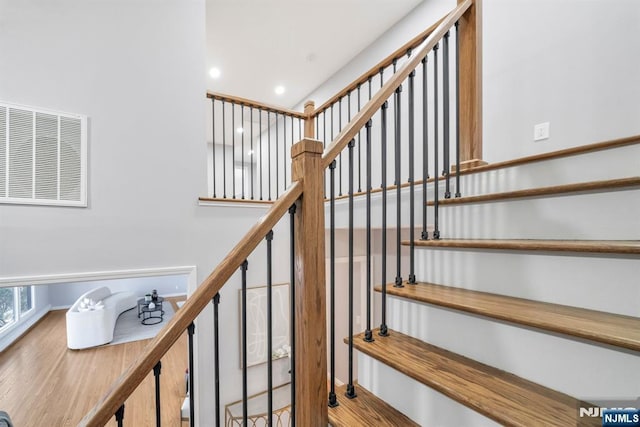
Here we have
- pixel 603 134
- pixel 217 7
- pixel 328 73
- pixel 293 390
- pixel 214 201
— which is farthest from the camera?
pixel 328 73

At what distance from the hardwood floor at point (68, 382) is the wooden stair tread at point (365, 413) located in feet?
12.8

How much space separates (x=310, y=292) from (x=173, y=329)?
0.44 m

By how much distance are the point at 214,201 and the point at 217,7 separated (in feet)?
7.58

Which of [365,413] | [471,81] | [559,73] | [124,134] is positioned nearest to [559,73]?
[559,73]

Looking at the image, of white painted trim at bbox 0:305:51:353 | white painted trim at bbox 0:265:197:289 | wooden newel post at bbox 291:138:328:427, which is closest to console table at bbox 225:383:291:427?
white painted trim at bbox 0:265:197:289

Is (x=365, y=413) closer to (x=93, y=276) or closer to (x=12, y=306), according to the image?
(x=93, y=276)

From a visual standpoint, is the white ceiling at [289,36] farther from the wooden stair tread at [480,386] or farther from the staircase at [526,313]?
the wooden stair tread at [480,386]

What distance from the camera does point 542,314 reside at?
947 millimetres

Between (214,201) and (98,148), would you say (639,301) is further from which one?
(98,148)

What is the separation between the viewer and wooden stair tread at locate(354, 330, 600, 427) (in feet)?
2.50

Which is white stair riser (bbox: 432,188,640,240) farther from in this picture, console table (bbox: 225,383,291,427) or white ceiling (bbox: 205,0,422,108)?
white ceiling (bbox: 205,0,422,108)

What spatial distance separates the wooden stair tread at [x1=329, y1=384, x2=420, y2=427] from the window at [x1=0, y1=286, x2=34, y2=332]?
25.7ft

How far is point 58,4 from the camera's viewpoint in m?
2.26

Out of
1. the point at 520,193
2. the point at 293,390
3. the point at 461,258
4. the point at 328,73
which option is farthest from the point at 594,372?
the point at 328,73
